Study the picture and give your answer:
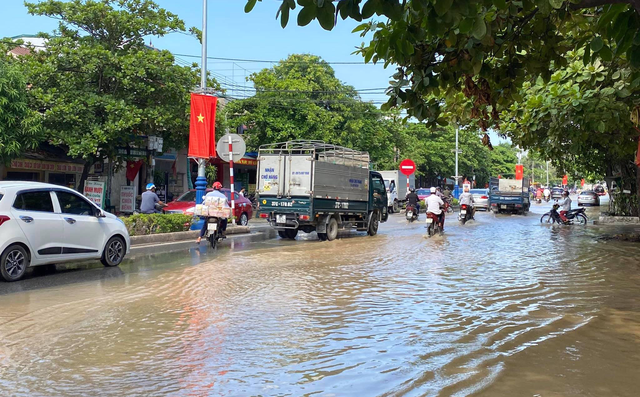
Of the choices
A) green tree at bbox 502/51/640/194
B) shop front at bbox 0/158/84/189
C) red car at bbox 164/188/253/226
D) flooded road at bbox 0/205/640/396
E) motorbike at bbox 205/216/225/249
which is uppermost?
green tree at bbox 502/51/640/194

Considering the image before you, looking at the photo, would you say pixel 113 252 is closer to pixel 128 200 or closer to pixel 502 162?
pixel 128 200

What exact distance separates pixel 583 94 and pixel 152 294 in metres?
9.18

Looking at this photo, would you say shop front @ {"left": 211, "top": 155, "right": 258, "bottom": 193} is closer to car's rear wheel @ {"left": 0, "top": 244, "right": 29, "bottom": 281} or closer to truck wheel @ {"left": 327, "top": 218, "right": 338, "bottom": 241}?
truck wheel @ {"left": 327, "top": 218, "right": 338, "bottom": 241}

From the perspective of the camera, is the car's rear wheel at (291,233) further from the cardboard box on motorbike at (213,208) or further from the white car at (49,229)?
the white car at (49,229)

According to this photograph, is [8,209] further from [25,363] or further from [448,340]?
[448,340]

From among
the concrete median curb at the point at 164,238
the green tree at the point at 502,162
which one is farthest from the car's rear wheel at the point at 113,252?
the green tree at the point at 502,162

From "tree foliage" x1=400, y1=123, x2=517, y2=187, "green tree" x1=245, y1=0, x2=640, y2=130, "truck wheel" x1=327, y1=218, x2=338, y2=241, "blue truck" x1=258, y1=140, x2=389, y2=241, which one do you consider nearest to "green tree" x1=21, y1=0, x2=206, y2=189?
"blue truck" x1=258, y1=140, x2=389, y2=241

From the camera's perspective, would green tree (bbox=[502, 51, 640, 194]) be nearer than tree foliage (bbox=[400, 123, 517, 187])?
Yes

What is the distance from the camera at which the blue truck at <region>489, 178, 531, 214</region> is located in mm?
35000

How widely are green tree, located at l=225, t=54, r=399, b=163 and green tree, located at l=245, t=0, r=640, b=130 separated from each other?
23332 millimetres

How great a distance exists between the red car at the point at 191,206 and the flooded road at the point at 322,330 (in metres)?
7.47

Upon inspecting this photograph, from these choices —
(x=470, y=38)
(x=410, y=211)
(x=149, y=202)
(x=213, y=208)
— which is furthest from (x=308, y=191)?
(x=470, y=38)

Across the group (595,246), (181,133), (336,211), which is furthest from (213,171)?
(595,246)

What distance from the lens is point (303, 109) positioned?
1229 inches
